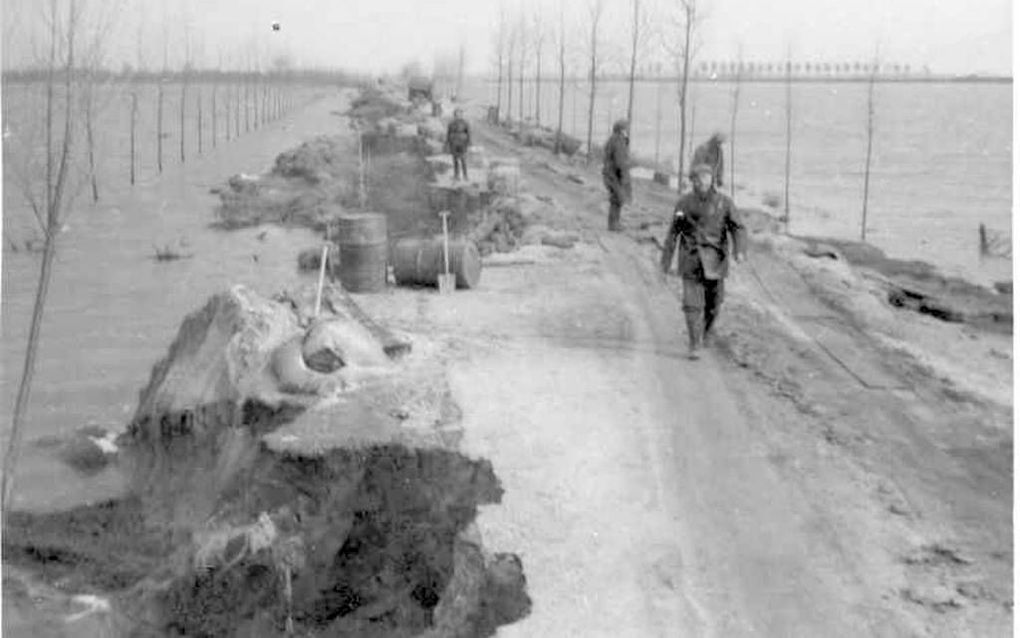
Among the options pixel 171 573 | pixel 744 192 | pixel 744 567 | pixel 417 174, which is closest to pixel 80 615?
pixel 171 573

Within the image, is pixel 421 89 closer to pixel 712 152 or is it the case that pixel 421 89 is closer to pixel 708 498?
pixel 712 152

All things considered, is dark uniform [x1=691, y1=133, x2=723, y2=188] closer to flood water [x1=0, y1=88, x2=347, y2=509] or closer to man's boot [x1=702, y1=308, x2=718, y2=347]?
man's boot [x1=702, y1=308, x2=718, y2=347]

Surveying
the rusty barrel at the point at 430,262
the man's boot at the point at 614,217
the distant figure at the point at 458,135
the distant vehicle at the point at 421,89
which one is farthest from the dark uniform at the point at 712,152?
the distant vehicle at the point at 421,89

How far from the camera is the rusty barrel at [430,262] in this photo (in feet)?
41.5

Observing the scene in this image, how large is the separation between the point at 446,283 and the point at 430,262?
32 centimetres

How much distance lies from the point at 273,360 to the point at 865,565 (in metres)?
4.96

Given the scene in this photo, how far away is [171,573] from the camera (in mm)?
7695

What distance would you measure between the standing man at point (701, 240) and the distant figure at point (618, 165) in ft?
22.4

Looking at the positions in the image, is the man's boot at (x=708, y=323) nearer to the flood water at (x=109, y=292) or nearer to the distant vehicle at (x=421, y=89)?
the flood water at (x=109, y=292)

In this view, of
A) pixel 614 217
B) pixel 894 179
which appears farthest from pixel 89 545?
pixel 894 179

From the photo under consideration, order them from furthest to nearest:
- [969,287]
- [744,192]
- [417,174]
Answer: [744,192] < [417,174] < [969,287]

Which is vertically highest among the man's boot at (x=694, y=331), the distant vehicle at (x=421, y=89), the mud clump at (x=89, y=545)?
the distant vehicle at (x=421, y=89)

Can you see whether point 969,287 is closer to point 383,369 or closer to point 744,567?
point 383,369

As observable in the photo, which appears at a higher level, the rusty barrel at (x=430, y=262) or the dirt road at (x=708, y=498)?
the rusty barrel at (x=430, y=262)
